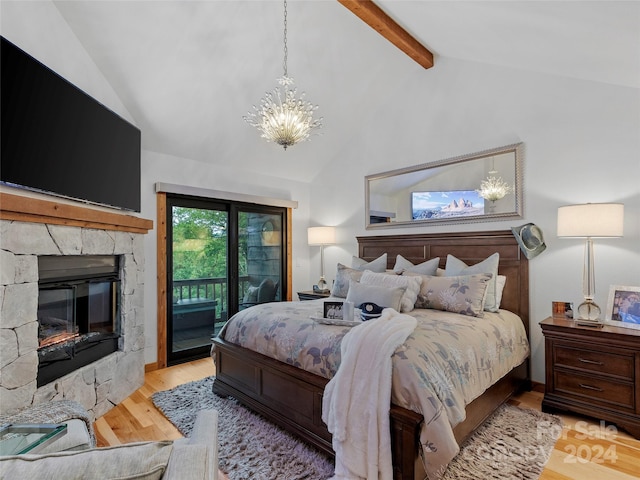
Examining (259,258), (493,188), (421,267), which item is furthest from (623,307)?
(259,258)

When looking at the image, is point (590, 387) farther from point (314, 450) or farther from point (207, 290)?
point (207, 290)

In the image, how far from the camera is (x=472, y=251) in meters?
3.59

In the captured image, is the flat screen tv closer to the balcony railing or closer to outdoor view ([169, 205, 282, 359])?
outdoor view ([169, 205, 282, 359])

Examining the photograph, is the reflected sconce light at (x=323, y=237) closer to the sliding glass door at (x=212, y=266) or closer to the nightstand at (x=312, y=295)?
the nightstand at (x=312, y=295)

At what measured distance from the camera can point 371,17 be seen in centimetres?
297

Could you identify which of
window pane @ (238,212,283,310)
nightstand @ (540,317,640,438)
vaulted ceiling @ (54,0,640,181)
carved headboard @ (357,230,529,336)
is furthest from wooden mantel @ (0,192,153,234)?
nightstand @ (540,317,640,438)

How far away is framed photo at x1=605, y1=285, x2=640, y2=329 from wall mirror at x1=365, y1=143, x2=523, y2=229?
1018 millimetres

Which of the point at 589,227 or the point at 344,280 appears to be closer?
the point at 589,227

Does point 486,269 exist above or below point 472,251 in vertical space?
below

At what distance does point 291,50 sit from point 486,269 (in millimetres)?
2892

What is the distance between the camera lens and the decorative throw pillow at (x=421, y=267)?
11.6 feet

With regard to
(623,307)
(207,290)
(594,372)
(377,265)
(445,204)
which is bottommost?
(594,372)

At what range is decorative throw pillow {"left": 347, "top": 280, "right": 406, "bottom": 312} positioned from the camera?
8.86ft

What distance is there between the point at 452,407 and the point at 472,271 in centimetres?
170
